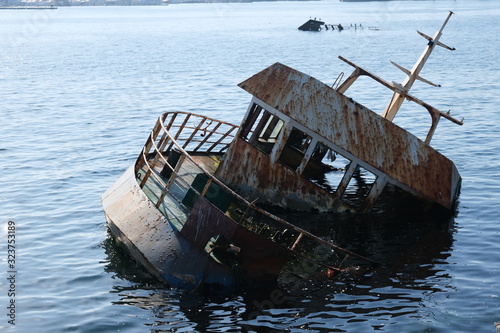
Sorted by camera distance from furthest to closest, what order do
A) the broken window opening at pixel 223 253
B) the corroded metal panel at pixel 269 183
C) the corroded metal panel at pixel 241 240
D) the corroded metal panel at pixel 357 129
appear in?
1. the corroded metal panel at pixel 269 183
2. the corroded metal panel at pixel 357 129
3. the broken window opening at pixel 223 253
4. the corroded metal panel at pixel 241 240

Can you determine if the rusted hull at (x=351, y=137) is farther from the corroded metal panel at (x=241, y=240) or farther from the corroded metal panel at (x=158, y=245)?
the corroded metal panel at (x=241, y=240)

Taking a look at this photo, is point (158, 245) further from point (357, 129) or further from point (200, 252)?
point (357, 129)

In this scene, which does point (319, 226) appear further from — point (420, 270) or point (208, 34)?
point (208, 34)

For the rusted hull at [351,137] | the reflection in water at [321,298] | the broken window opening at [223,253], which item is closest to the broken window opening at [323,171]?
the rusted hull at [351,137]

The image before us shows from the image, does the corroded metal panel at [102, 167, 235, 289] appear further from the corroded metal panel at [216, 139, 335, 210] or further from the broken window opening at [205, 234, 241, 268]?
the corroded metal panel at [216, 139, 335, 210]

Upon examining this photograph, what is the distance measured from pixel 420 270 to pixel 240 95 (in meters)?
30.7

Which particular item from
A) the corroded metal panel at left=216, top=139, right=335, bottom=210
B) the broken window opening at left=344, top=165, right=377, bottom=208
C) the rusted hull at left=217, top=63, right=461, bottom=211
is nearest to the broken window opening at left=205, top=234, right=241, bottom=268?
the corroded metal panel at left=216, top=139, right=335, bottom=210

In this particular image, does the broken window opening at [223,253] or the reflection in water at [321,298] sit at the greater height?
the broken window opening at [223,253]

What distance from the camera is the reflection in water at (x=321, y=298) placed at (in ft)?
42.0

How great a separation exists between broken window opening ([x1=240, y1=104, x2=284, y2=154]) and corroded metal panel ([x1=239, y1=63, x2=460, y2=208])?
2.57 feet

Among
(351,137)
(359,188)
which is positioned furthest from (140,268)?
(359,188)

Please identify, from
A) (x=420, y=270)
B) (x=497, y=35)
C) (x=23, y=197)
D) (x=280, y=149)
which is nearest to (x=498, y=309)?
(x=420, y=270)

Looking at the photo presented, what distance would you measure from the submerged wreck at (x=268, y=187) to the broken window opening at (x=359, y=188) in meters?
1.62

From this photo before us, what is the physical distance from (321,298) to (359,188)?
8.16 meters
